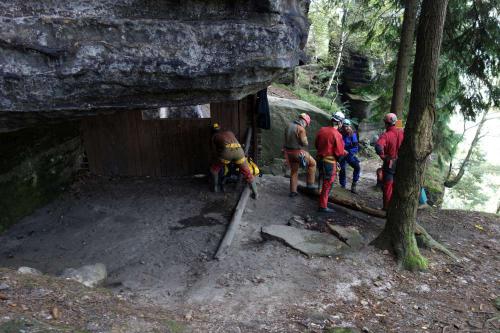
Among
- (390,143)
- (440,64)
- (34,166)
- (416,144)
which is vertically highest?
(440,64)

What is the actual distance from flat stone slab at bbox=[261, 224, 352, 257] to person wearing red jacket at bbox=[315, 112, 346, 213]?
1.30 meters

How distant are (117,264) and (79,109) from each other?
282 cm

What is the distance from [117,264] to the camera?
6461 millimetres

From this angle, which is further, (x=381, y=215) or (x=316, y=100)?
(x=316, y=100)

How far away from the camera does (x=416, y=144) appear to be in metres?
6.32

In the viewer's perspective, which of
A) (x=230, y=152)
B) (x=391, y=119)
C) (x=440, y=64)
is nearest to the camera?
(x=391, y=119)

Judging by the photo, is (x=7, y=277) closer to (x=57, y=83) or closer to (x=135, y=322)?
(x=135, y=322)

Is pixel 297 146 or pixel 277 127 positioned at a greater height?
pixel 297 146

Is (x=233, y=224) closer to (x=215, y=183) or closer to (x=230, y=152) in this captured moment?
(x=230, y=152)

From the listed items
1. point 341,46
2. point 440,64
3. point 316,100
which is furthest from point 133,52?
point 341,46

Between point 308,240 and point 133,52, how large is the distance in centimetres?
448

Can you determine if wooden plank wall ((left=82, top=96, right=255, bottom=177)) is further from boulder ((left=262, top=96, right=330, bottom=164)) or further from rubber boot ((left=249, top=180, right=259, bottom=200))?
boulder ((left=262, top=96, right=330, bottom=164))

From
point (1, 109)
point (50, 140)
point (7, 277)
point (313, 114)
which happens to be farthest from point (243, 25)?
point (313, 114)

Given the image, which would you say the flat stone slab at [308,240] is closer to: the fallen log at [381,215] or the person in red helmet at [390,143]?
the fallen log at [381,215]
